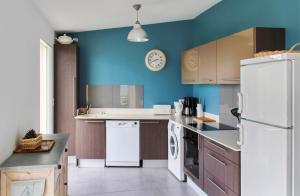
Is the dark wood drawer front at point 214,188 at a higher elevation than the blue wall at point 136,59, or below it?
below

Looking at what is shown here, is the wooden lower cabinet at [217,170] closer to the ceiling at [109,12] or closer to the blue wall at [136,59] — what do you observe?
the ceiling at [109,12]

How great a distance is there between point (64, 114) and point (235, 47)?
3.42 m

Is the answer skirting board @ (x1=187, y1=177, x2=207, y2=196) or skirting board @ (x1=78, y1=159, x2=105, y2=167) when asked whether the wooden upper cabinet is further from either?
skirting board @ (x1=78, y1=159, x2=105, y2=167)

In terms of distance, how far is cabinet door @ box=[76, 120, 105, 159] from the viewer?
5363mm

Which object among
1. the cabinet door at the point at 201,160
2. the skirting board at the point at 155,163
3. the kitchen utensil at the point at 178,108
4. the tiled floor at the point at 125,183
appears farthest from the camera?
the kitchen utensil at the point at 178,108

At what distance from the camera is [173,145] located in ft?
15.9

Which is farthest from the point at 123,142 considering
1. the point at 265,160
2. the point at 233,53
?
the point at 265,160

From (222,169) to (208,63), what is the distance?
1.62 m

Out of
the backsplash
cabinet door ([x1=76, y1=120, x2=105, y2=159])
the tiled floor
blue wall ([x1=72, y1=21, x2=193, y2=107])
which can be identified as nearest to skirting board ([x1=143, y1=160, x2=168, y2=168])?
the tiled floor

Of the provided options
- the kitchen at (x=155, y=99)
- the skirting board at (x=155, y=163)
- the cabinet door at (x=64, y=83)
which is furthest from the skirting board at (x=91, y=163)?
the skirting board at (x=155, y=163)

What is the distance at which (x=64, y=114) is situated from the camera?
18.2 feet

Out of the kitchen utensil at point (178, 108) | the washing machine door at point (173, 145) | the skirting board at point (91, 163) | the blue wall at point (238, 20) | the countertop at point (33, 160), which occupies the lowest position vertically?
the skirting board at point (91, 163)

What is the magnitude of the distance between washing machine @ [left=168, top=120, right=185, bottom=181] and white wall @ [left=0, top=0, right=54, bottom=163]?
2012 millimetres

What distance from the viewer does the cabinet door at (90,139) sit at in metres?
5.36
